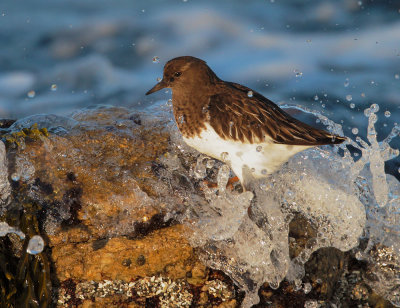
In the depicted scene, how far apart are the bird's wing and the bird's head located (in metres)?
0.20

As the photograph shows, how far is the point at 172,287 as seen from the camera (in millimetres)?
2799

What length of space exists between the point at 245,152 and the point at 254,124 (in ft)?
0.71

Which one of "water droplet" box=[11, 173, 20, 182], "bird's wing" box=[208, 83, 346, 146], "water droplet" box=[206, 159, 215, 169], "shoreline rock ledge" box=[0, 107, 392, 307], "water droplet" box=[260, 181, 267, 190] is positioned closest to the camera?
"shoreline rock ledge" box=[0, 107, 392, 307]

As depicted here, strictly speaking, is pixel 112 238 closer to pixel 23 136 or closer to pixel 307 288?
pixel 23 136

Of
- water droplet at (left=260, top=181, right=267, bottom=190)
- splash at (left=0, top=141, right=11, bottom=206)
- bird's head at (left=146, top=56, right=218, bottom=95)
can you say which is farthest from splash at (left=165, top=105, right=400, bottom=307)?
splash at (left=0, top=141, right=11, bottom=206)

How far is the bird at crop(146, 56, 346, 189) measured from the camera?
2984 millimetres

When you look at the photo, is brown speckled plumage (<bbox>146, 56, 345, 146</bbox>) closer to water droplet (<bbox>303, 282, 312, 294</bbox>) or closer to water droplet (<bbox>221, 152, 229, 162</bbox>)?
water droplet (<bbox>221, 152, 229, 162</bbox>)

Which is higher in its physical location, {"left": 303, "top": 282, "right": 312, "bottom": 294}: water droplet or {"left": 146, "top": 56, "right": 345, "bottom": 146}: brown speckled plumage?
{"left": 146, "top": 56, "right": 345, "bottom": 146}: brown speckled plumage

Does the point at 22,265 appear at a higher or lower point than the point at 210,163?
lower

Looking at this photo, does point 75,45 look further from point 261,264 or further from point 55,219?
point 261,264

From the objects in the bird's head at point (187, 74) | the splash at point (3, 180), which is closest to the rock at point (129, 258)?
the splash at point (3, 180)

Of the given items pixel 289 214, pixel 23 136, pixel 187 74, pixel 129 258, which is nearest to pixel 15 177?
pixel 23 136

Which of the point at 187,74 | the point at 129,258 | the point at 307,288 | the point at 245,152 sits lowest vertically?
the point at 307,288

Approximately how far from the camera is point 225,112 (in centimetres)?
303
